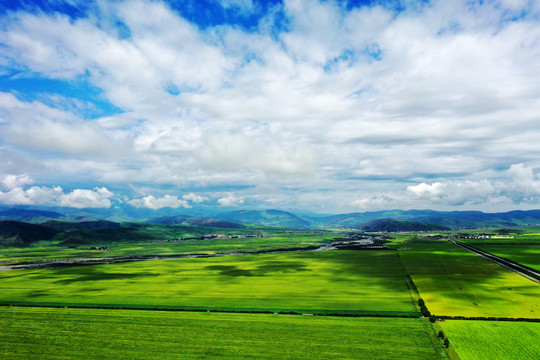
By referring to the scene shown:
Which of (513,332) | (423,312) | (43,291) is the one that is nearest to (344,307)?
(423,312)

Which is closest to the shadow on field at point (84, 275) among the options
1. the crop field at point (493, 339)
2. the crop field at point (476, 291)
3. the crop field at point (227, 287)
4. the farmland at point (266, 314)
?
the crop field at point (227, 287)

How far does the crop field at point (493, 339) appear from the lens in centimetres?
4656

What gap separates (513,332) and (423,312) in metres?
15.2

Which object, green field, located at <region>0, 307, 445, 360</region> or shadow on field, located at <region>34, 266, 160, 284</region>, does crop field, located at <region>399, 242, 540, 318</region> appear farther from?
shadow on field, located at <region>34, 266, 160, 284</region>

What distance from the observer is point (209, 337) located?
55.2 metres

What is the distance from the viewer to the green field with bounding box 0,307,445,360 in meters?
48.6

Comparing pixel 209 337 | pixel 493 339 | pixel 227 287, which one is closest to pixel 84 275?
pixel 227 287

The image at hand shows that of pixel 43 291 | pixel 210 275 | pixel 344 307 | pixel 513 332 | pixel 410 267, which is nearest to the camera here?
pixel 513 332

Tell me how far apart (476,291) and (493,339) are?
3925 centimetres

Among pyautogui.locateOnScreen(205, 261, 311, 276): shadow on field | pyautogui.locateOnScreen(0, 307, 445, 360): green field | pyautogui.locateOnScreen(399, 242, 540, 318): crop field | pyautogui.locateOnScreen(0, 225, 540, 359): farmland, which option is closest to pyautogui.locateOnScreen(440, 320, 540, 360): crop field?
pyautogui.locateOnScreen(0, 225, 540, 359): farmland

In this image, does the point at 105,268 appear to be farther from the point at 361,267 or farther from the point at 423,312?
the point at 423,312

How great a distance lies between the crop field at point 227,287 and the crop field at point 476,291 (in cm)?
635

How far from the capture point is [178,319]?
6556 cm

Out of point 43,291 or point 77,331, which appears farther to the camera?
point 43,291
